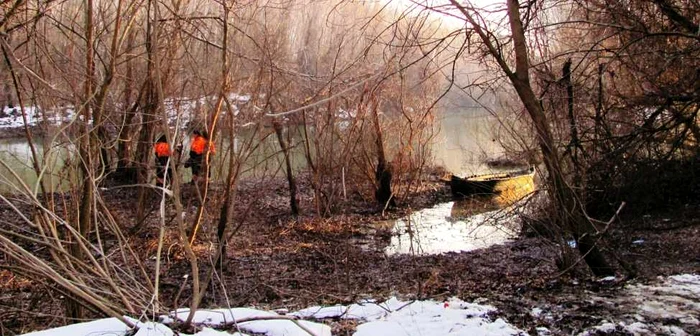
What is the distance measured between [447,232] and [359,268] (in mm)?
3968

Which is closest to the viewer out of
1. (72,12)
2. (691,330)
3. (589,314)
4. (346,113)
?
(691,330)

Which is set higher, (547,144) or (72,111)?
(72,111)

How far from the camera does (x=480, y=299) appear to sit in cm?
532

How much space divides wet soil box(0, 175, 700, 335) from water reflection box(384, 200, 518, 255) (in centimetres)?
46

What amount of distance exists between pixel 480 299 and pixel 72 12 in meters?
5.56

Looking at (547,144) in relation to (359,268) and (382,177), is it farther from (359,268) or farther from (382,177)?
(382,177)

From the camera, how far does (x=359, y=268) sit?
29.6 feet

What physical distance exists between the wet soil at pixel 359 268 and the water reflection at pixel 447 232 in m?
0.46

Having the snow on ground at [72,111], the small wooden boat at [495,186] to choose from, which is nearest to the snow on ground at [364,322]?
the snow on ground at [72,111]

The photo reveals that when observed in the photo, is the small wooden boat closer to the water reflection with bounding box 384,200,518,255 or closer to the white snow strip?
the water reflection with bounding box 384,200,518,255

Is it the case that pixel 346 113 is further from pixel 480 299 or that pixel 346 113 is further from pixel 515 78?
pixel 480 299

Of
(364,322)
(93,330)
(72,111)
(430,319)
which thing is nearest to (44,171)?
(93,330)

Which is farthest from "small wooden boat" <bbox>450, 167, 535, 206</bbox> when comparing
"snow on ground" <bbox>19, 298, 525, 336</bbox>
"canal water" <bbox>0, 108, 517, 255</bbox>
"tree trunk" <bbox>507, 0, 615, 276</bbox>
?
"snow on ground" <bbox>19, 298, 525, 336</bbox>

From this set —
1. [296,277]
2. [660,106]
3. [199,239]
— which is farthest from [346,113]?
[660,106]
